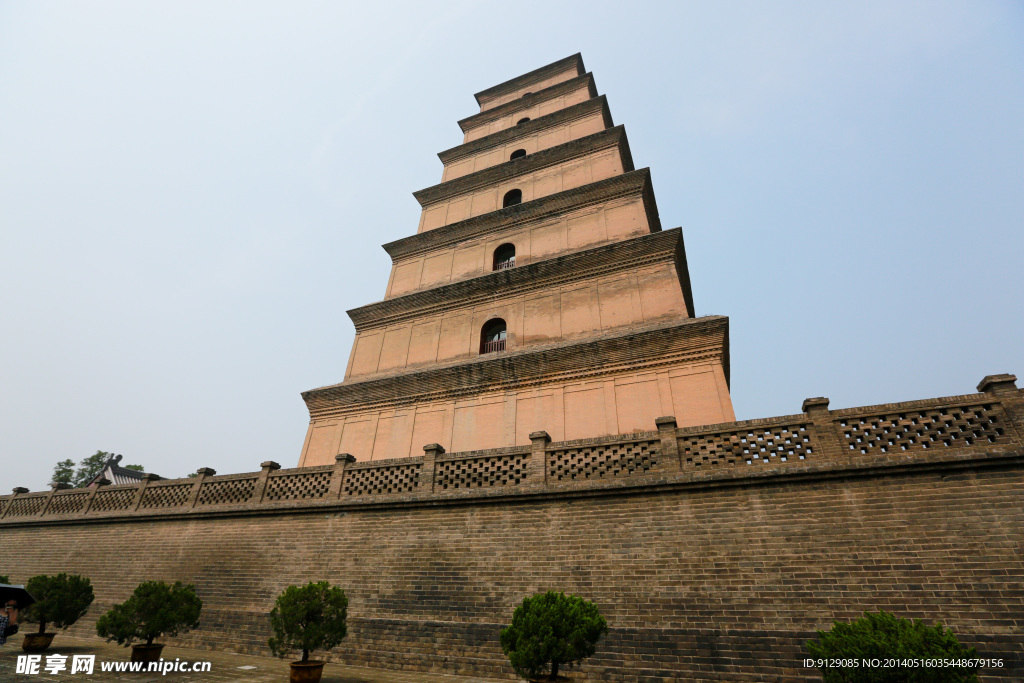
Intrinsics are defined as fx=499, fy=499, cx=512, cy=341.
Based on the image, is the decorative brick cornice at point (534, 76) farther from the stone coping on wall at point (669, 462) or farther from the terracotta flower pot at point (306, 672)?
the terracotta flower pot at point (306, 672)

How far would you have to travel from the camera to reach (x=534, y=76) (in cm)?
2231

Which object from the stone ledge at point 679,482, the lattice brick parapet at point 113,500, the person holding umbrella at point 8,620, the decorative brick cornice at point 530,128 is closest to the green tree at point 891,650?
the stone ledge at point 679,482

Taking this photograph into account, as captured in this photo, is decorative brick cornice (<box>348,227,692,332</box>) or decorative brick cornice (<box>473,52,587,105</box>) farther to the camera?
decorative brick cornice (<box>473,52,587,105</box>)

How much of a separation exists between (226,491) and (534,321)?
831 centimetres

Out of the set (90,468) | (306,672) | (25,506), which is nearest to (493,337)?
(306,672)

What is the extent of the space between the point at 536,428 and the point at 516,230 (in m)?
7.18

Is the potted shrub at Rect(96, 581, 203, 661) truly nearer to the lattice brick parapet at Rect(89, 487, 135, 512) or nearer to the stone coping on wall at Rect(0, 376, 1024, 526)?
the stone coping on wall at Rect(0, 376, 1024, 526)

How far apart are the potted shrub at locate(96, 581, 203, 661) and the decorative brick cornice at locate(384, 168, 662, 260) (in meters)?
12.3

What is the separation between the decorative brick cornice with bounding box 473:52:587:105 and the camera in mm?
21844

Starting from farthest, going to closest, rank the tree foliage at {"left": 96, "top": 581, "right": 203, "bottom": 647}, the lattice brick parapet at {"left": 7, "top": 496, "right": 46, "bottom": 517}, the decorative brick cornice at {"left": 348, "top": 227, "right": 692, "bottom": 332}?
the lattice brick parapet at {"left": 7, "top": 496, "right": 46, "bottom": 517} → the decorative brick cornice at {"left": 348, "top": 227, "right": 692, "bottom": 332} → the tree foliage at {"left": 96, "top": 581, "right": 203, "bottom": 647}

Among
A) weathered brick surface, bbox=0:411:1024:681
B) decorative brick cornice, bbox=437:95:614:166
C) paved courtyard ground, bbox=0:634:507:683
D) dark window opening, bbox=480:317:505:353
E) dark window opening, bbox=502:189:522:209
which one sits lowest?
paved courtyard ground, bbox=0:634:507:683

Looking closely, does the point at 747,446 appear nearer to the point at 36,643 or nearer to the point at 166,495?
the point at 36,643

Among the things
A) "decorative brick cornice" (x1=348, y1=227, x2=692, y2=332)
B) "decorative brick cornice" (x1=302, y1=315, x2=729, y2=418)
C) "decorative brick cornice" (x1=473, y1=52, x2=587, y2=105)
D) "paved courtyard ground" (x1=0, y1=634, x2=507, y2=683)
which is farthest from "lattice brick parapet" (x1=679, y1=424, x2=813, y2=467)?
"decorative brick cornice" (x1=473, y1=52, x2=587, y2=105)

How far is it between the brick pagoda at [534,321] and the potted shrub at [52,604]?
5.54 metres
